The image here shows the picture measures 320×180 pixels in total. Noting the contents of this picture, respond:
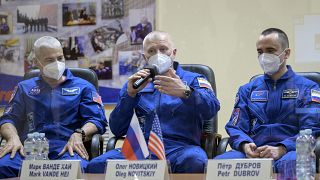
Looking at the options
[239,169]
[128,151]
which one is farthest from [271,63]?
[239,169]

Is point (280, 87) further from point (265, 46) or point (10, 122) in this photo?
point (10, 122)

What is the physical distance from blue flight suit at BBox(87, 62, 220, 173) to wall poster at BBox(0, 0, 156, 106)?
130 cm

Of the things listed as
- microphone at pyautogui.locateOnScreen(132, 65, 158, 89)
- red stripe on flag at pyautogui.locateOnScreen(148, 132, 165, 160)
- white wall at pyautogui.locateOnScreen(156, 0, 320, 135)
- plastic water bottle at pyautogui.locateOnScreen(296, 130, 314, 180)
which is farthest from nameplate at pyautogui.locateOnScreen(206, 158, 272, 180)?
white wall at pyautogui.locateOnScreen(156, 0, 320, 135)

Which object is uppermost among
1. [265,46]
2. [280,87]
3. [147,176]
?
[265,46]

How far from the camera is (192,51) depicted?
187 inches

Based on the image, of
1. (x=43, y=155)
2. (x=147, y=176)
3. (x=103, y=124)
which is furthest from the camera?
(x=103, y=124)

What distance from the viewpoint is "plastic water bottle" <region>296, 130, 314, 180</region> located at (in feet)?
6.39

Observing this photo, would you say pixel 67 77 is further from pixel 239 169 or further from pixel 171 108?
pixel 239 169

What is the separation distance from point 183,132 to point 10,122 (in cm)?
119

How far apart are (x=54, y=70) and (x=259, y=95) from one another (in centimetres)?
135

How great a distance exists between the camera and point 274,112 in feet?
10.8

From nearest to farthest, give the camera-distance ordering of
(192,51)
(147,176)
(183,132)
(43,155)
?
(147,176) < (43,155) < (183,132) < (192,51)

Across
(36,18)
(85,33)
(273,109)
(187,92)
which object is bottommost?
(273,109)

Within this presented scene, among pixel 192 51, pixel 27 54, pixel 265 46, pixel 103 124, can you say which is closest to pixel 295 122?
pixel 265 46
